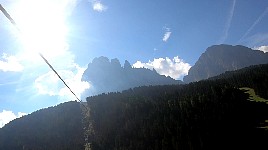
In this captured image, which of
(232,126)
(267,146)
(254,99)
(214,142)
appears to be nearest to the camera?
(254,99)

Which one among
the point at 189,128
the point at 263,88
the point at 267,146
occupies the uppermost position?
the point at 263,88

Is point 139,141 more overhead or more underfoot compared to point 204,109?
more underfoot

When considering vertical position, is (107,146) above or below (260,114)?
below

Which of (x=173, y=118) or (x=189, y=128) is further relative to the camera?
(x=173, y=118)

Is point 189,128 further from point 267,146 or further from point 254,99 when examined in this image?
point 254,99

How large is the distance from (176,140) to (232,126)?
39.8 m

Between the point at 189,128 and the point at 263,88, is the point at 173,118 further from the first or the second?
the point at 263,88

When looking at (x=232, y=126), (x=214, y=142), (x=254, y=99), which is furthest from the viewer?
(x=232, y=126)

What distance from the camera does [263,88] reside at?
7756 inches

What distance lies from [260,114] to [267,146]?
4362cm

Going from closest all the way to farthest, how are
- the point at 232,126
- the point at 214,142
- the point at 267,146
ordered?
the point at 267,146 → the point at 214,142 → the point at 232,126

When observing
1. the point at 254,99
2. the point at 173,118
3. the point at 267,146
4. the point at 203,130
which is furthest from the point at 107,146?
the point at 254,99

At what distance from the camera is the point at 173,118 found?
192m

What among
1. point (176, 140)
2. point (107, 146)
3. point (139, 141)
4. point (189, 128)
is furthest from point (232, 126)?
point (107, 146)
